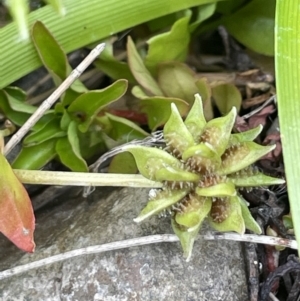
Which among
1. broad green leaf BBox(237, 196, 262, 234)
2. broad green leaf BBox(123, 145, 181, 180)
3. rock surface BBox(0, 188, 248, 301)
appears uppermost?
broad green leaf BBox(123, 145, 181, 180)

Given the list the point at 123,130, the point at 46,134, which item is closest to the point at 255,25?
the point at 123,130

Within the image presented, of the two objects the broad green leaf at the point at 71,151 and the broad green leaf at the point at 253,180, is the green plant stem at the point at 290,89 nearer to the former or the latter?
the broad green leaf at the point at 253,180

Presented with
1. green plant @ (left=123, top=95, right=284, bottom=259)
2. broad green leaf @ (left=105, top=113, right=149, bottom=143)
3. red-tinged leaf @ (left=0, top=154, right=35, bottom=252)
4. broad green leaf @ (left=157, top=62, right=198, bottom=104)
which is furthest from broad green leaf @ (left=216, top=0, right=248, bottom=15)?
red-tinged leaf @ (left=0, top=154, right=35, bottom=252)

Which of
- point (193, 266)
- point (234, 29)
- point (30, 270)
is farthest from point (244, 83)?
point (30, 270)

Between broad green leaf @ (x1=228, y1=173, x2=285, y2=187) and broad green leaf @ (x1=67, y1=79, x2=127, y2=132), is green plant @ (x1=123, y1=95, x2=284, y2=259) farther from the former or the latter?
broad green leaf @ (x1=67, y1=79, x2=127, y2=132)

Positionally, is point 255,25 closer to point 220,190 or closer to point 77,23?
point 77,23

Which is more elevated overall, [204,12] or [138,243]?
[204,12]
